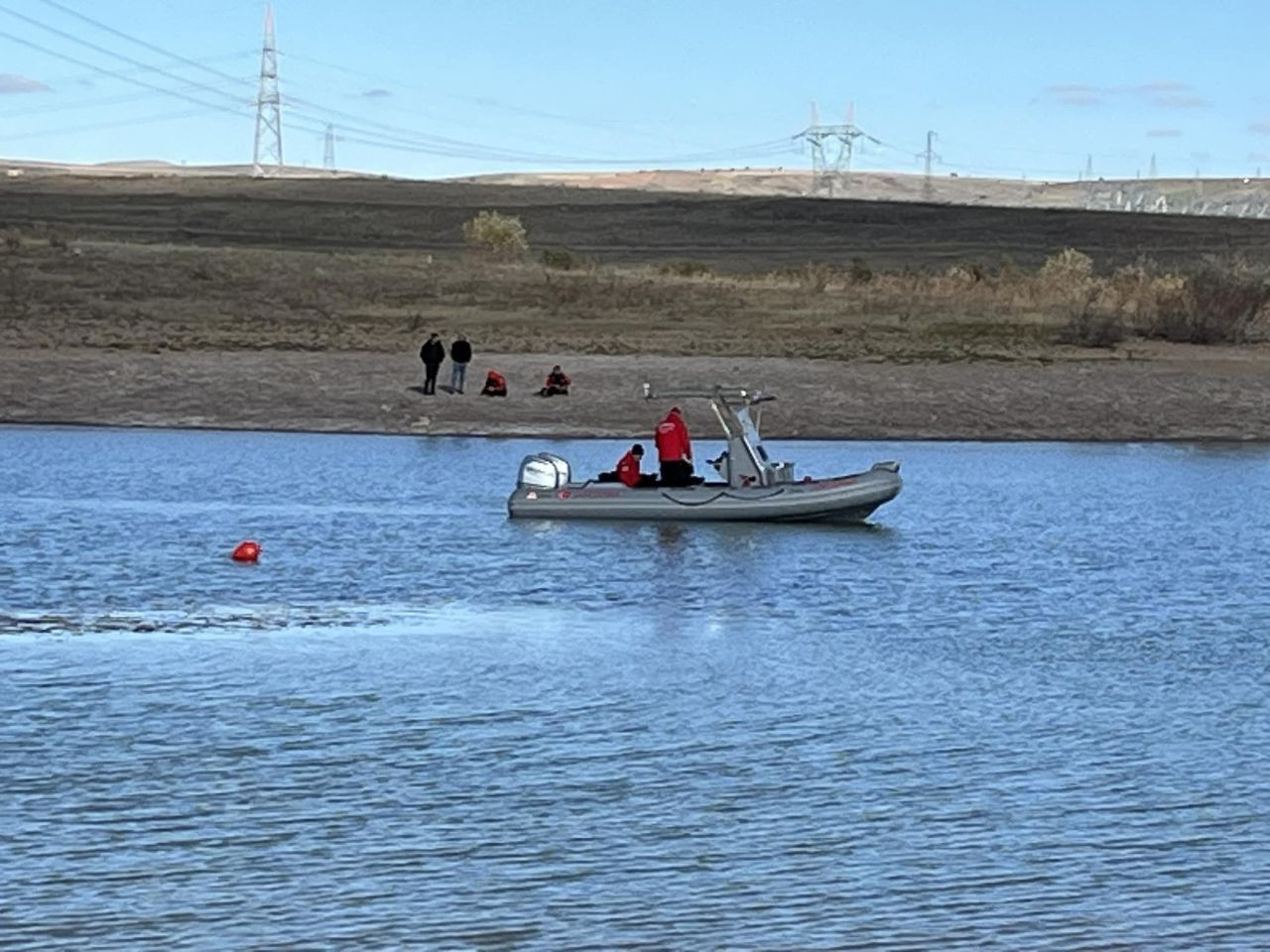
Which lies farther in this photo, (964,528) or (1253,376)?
(1253,376)

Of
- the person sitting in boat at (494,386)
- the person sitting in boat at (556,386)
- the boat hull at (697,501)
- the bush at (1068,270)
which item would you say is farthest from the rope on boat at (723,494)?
the bush at (1068,270)

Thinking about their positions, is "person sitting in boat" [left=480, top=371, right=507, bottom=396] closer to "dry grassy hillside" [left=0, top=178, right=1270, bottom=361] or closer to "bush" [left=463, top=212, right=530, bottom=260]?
"dry grassy hillside" [left=0, top=178, right=1270, bottom=361]

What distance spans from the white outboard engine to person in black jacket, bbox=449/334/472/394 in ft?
48.3

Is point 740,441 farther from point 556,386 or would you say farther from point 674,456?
point 556,386

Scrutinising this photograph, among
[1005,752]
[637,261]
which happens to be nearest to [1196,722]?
[1005,752]

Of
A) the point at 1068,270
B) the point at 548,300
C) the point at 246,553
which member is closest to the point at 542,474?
the point at 246,553

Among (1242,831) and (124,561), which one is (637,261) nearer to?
(124,561)

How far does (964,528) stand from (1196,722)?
14.4 metres

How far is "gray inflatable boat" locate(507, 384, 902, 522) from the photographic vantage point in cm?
3008

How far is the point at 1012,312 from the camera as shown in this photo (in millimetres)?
64312

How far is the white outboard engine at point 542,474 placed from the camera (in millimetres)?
30250

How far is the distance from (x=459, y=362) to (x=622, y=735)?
29.9m

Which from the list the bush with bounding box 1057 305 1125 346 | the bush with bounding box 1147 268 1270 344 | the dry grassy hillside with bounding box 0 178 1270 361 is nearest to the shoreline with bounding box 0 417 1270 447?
the dry grassy hillside with bounding box 0 178 1270 361

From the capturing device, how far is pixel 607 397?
150ft
